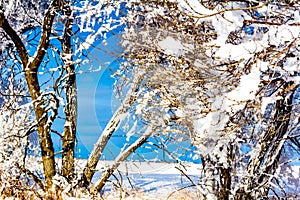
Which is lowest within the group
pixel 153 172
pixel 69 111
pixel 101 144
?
pixel 153 172

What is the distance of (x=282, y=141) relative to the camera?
13.5 ft

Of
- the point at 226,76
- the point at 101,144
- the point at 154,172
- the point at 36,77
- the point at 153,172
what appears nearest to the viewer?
the point at 226,76

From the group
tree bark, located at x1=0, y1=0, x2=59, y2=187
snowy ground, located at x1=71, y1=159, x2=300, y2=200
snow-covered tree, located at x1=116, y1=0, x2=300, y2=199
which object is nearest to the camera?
snow-covered tree, located at x1=116, y1=0, x2=300, y2=199

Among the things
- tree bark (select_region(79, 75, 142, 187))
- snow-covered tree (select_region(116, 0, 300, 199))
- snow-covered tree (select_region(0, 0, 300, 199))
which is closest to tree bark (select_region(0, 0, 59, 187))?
snow-covered tree (select_region(0, 0, 300, 199))

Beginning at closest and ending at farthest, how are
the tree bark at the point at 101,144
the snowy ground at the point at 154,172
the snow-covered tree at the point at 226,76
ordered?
1. the snow-covered tree at the point at 226,76
2. the snowy ground at the point at 154,172
3. the tree bark at the point at 101,144

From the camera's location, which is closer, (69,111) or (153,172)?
(69,111)

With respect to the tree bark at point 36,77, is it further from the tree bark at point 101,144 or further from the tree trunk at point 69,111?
the tree bark at point 101,144

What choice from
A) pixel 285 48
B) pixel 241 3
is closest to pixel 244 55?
pixel 285 48

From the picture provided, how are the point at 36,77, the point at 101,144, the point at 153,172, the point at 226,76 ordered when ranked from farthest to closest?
the point at 101,144, the point at 153,172, the point at 36,77, the point at 226,76

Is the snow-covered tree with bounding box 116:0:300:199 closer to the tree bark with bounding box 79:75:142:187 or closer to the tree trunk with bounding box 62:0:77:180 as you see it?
the tree trunk with bounding box 62:0:77:180

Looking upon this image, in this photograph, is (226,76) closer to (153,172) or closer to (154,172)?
(153,172)

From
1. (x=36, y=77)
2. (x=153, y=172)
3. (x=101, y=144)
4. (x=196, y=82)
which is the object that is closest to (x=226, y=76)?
(x=196, y=82)

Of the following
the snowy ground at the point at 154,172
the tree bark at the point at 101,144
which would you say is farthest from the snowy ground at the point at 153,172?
the tree bark at the point at 101,144

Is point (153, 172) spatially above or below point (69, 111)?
below
